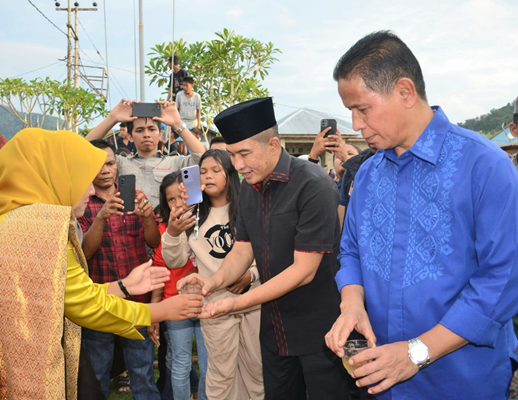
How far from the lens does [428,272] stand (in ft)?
5.17

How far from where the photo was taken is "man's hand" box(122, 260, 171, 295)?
2706mm

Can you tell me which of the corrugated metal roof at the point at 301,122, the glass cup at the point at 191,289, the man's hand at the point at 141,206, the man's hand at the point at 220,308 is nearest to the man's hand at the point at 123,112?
the man's hand at the point at 141,206

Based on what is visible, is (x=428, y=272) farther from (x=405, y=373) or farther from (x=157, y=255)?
(x=157, y=255)

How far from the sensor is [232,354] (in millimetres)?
3434

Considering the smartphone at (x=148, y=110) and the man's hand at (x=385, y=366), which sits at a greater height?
the smartphone at (x=148, y=110)

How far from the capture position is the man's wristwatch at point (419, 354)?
4.84 ft

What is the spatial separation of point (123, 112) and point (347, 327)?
12.1 feet

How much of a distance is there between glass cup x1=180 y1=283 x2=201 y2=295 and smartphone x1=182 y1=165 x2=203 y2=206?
0.89 metres

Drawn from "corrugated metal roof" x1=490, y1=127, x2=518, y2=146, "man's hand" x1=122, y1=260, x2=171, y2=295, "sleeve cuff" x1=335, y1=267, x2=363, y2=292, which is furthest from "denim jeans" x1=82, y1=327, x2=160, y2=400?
"corrugated metal roof" x1=490, y1=127, x2=518, y2=146

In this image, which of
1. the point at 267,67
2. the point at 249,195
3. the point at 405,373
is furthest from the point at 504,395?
the point at 267,67

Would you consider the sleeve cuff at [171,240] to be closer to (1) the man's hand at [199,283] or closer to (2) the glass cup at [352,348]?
(1) the man's hand at [199,283]

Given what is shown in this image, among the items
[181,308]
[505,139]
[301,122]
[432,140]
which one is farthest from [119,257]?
[505,139]

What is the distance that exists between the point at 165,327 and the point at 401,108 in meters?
3.13

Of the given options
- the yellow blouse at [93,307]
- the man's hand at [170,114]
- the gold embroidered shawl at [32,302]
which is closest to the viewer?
the gold embroidered shawl at [32,302]
